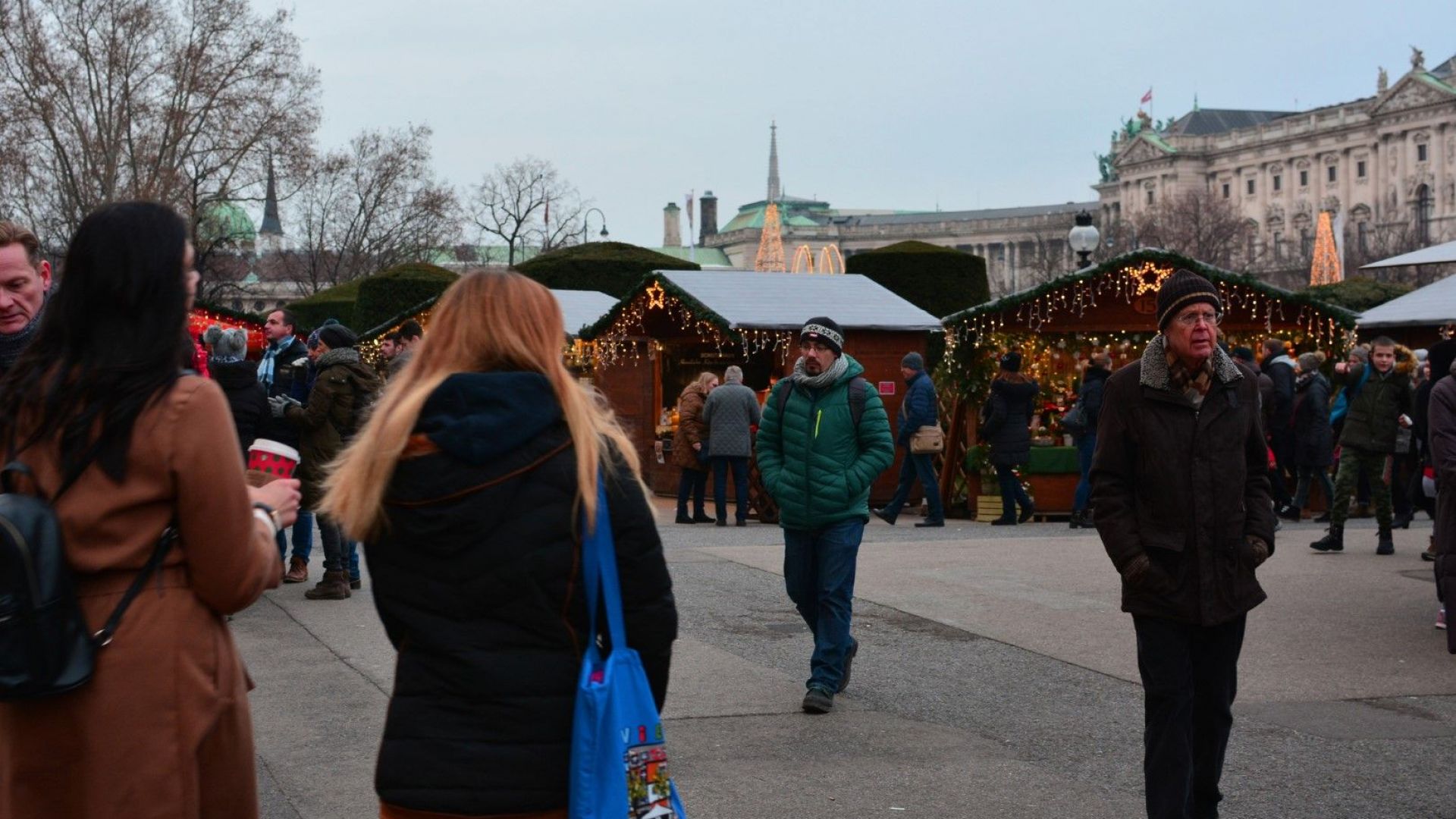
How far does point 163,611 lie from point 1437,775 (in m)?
4.95

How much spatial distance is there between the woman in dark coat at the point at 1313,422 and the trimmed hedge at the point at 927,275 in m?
9.96

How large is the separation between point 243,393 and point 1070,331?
11.7 m

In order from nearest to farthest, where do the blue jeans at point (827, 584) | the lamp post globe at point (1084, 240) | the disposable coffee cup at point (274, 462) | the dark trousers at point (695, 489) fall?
1. the disposable coffee cup at point (274, 462)
2. the blue jeans at point (827, 584)
3. the dark trousers at point (695, 489)
4. the lamp post globe at point (1084, 240)

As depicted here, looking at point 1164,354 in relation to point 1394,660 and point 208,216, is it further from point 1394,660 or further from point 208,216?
point 208,216

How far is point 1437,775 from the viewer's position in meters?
6.25

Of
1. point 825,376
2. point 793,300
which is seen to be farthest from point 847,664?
point 793,300

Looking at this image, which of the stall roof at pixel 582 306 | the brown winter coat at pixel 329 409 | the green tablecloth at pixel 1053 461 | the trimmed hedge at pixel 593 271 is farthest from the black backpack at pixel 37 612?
the trimmed hedge at pixel 593 271

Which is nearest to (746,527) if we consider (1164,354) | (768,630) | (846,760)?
(768,630)

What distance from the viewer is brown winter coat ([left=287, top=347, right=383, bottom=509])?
10.4 m

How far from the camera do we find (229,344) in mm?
9711

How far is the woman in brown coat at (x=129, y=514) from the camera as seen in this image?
9.57ft

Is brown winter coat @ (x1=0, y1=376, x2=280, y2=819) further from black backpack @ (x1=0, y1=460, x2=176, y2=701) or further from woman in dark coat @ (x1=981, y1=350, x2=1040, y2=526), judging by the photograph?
woman in dark coat @ (x1=981, y1=350, x2=1040, y2=526)

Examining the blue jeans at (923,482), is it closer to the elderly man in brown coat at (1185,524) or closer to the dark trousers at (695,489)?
the dark trousers at (695,489)

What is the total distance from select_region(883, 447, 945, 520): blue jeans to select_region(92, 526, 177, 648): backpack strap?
14.6 metres
